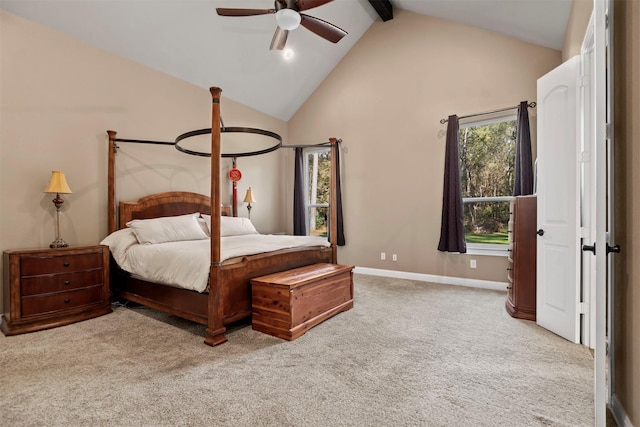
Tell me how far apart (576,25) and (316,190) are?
4388mm

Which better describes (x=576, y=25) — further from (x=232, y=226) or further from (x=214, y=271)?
(x=232, y=226)

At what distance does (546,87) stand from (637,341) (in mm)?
2307

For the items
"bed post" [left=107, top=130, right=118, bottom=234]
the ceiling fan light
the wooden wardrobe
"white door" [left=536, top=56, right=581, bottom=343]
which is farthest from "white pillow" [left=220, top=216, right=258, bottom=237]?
"white door" [left=536, top=56, right=581, bottom=343]

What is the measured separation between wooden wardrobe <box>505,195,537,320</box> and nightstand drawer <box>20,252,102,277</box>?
13.7ft

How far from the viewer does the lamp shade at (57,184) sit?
311 cm

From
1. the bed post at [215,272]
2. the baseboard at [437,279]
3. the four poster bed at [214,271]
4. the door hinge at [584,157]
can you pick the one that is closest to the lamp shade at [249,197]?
the four poster bed at [214,271]

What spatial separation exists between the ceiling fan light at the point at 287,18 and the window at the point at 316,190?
3.28 m

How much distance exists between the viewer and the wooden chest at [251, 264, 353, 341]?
2.58 metres

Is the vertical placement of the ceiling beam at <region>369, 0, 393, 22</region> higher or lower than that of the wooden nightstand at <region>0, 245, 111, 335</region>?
higher

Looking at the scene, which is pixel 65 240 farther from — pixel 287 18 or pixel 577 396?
pixel 577 396

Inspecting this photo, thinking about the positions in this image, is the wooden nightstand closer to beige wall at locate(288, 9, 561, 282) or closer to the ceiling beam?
beige wall at locate(288, 9, 561, 282)

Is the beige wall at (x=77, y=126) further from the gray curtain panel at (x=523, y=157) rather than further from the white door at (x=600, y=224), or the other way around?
the white door at (x=600, y=224)

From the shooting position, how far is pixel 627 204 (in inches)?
59.0

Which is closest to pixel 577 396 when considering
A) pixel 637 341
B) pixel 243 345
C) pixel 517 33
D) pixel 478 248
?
pixel 637 341
